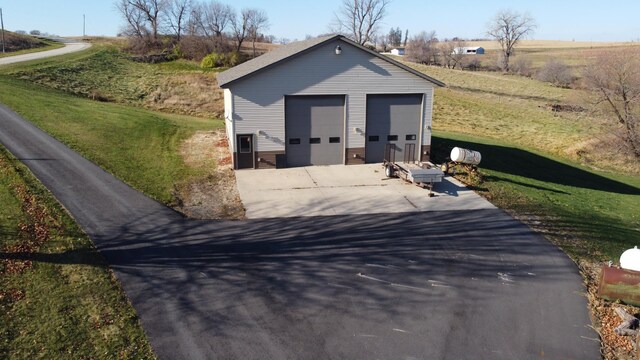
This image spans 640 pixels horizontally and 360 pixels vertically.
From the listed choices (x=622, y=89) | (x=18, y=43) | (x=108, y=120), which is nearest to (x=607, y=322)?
(x=108, y=120)

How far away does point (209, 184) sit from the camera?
67.3ft

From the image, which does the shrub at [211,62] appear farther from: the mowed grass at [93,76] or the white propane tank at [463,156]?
the white propane tank at [463,156]

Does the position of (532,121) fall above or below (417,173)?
below

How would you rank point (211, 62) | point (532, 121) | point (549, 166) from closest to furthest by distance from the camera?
point (549, 166) → point (532, 121) → point (211, 62)

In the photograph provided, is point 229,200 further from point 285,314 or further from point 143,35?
point 143,35

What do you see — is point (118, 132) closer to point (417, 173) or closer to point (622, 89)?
point (417, 173)

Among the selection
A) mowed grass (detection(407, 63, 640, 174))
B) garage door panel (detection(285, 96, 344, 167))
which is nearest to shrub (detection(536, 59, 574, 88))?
mowed grass (detection(407, 63, 640, 174))

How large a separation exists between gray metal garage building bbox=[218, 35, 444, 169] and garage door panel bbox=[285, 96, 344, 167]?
5 cm

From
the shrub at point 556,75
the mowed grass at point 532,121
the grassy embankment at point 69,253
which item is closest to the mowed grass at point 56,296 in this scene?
the grassy embankment at point 69,253

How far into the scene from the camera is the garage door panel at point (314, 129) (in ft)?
75.3

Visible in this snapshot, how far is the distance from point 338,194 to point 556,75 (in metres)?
68.4

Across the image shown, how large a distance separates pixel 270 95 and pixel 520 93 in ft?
172

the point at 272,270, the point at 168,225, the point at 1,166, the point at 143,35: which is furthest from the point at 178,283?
the point at 143,35

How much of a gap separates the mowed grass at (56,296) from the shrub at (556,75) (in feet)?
246
